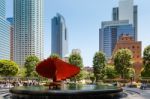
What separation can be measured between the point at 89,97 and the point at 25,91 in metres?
4.94

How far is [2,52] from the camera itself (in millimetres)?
193125

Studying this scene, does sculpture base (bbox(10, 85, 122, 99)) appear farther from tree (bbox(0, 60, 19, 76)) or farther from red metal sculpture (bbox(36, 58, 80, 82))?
tree (bbox(0, 60, 19, 76))

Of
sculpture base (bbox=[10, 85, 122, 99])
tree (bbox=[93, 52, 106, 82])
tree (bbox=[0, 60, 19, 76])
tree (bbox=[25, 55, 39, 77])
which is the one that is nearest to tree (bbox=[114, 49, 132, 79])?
tree (bbox=[93, 52, 106, 82])

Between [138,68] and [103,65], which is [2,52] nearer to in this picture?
[138,68]

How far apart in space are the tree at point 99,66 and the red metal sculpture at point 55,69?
147 ft

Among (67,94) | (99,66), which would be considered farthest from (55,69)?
(99,66)

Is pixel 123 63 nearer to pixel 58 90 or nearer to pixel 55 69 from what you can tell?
pixel 55 69

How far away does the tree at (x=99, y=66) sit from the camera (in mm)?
76100

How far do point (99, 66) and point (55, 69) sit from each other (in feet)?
152

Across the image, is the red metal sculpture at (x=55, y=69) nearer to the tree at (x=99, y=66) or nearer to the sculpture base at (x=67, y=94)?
the sculpture base at (x=67, y=94)

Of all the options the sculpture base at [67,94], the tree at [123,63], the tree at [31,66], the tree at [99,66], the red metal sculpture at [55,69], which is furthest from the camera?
the tree at [31,66]

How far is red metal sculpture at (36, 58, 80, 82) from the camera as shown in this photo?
99.8ft

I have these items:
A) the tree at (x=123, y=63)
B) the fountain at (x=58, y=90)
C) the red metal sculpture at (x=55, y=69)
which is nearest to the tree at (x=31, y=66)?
the tree at (x=123, y=63)

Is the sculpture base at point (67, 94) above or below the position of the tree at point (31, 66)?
below
